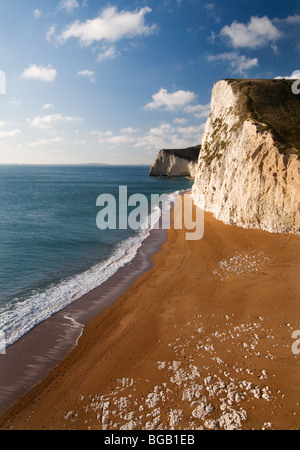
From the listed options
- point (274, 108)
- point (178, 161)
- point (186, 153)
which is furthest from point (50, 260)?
point (186, 153)

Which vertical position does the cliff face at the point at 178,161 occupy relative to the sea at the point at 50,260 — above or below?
above

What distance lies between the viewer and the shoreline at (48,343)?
337 inches

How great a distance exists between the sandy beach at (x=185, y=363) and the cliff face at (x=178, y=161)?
309 feet

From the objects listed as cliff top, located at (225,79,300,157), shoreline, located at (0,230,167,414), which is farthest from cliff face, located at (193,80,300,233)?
shoreline, located at (0,230,167,414)

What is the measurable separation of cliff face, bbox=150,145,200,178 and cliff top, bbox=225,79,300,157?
7024cm

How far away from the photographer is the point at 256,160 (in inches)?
859

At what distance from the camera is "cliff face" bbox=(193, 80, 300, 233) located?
20.0 meters

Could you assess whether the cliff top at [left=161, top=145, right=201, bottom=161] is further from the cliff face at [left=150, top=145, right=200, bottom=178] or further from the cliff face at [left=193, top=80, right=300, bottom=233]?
the cliff face at [left=193, top=80, right=300, bottom=233]

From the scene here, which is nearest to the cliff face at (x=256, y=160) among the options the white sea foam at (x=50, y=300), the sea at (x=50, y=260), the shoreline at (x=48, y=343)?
the sea at (x=50, y=260)

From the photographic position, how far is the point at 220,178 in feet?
92.0

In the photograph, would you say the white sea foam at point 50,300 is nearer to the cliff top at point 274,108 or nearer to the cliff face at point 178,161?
the cliff top at point 274,108

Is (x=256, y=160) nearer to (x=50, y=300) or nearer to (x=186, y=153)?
(x=50, y=300)

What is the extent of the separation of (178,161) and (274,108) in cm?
8017
